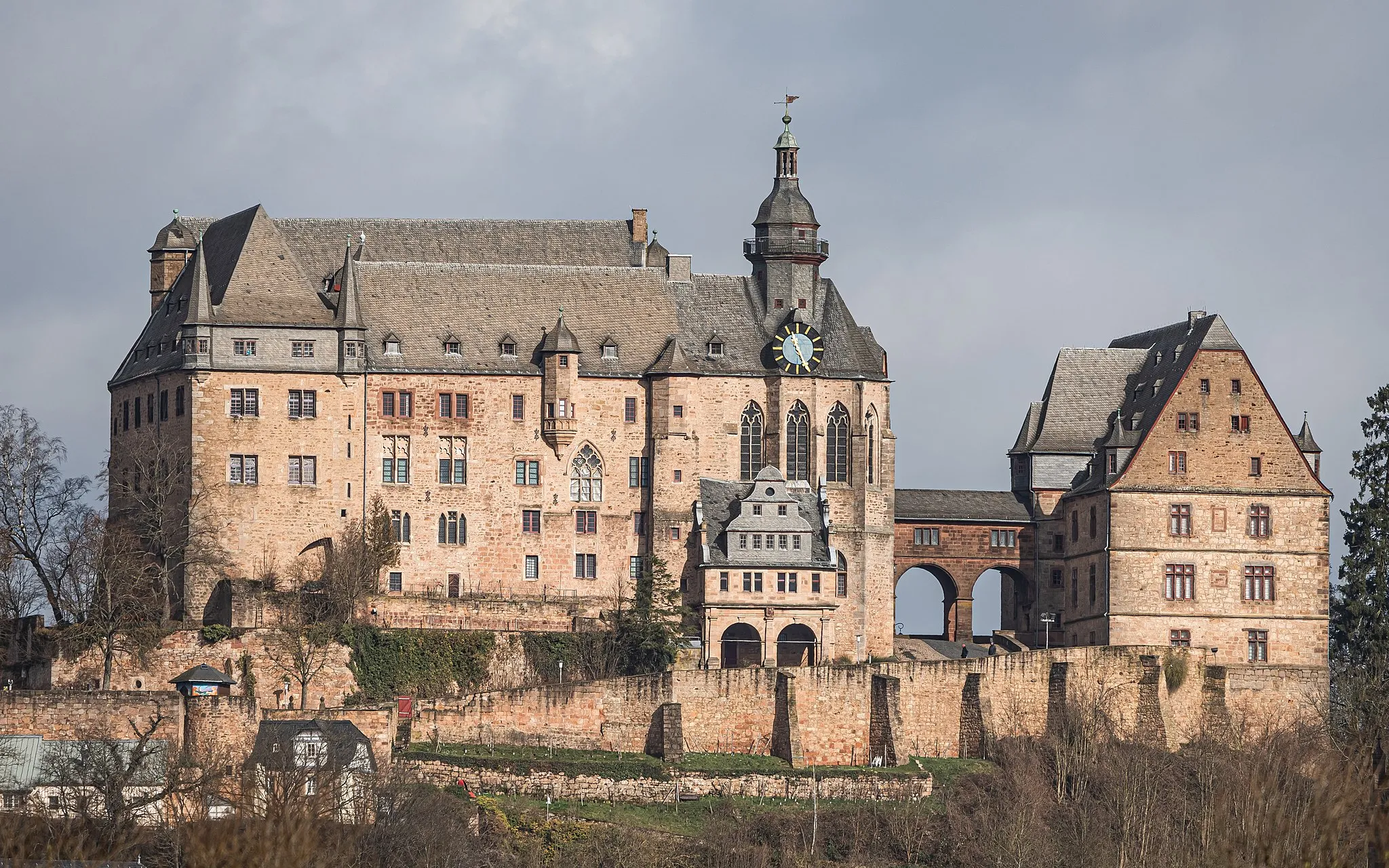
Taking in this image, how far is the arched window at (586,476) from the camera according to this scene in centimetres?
10181

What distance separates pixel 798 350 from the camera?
103812 millimetres

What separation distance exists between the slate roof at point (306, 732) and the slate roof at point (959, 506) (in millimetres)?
27147

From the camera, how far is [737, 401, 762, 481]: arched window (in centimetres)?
10331

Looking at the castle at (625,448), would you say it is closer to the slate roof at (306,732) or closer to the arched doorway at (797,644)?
the arched doorway at (797,644)

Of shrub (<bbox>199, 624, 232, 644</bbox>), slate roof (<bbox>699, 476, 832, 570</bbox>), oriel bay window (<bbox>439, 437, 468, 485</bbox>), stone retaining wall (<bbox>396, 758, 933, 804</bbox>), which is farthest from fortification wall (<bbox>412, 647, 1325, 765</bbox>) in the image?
oriel bay window (<bbox>439, 437, 468, 485</bbox>)

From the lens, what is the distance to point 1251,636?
4003 inches

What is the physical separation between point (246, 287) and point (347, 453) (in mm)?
5961

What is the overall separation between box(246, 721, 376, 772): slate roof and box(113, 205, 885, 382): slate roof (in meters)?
18.1

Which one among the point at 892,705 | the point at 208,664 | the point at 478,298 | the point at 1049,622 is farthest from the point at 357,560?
the point at 1049,622

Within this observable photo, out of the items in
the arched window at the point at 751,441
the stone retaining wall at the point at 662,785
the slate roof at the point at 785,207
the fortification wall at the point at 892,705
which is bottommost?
the stone retaining wall at the point at 662,785

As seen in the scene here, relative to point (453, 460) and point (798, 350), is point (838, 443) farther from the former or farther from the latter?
point (453, 460)

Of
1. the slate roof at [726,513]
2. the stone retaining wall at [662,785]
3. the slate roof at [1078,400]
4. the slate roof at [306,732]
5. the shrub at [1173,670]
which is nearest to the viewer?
the slate roof at [306,732]

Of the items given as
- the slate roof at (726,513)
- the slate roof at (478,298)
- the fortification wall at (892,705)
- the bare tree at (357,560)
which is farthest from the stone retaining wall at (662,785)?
the slate roof at (478,298)

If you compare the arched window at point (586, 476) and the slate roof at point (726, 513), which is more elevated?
the arched window at point (586, 476)
